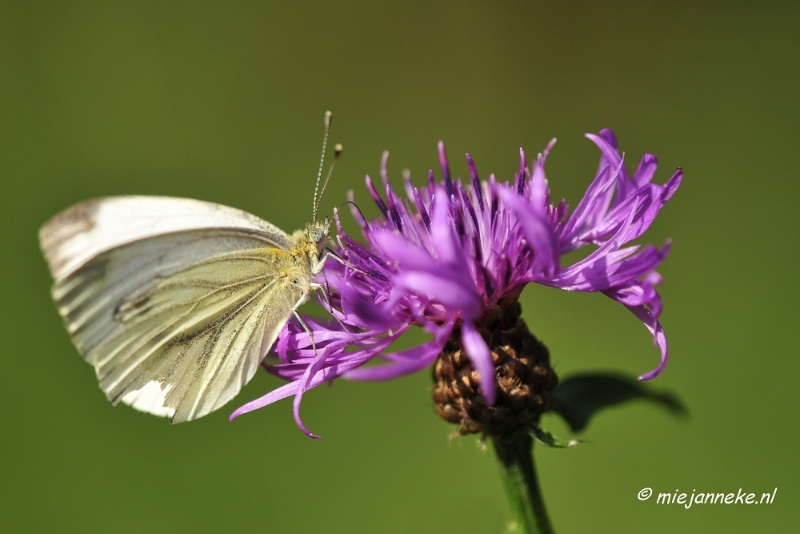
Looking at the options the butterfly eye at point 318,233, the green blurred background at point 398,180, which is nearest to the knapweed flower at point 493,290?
the butterfly eye at point 318,233

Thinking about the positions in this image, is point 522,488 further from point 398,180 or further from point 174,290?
point 398,180

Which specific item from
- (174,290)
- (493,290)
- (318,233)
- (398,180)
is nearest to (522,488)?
(493,290)

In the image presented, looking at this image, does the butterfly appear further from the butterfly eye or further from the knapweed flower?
the knapweed flower

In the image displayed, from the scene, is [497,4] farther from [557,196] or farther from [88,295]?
[88,295]

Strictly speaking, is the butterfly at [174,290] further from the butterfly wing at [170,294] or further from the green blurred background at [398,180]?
the green blurred background at [398,180]

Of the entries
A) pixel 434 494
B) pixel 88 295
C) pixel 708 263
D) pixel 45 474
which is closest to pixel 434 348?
pixel 88 295

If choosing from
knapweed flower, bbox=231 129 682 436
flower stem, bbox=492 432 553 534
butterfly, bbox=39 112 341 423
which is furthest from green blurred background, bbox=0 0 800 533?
butterfly, bbox=39 112 341 423
